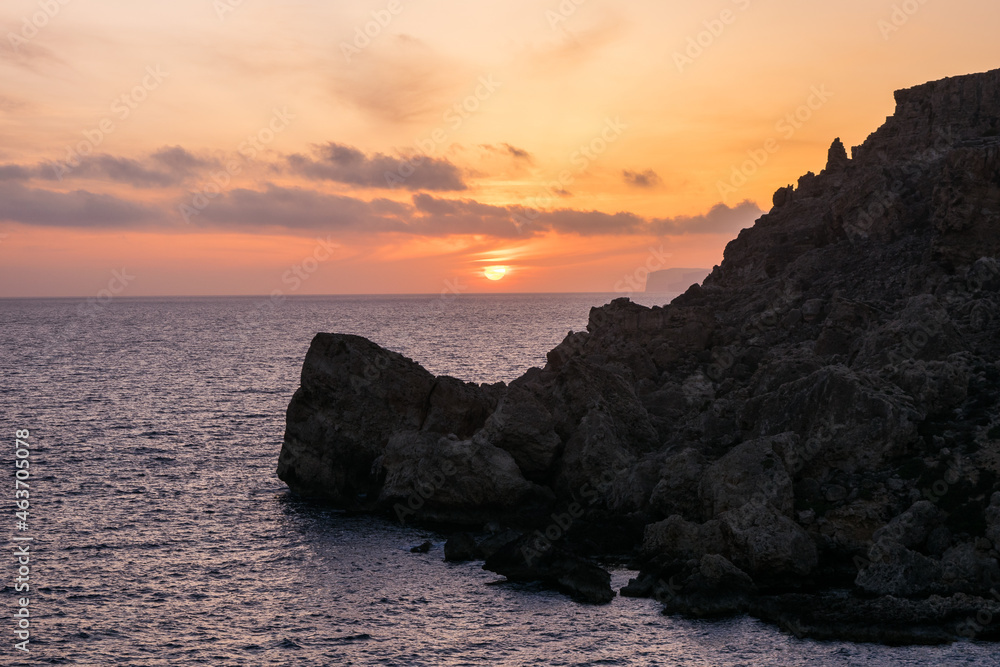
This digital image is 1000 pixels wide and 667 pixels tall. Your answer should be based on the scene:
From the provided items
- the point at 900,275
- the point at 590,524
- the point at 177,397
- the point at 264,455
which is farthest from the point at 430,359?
the point at 590,524

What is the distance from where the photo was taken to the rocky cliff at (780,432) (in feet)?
114

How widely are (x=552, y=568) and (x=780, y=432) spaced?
15610mm

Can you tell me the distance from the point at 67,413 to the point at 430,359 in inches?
2696

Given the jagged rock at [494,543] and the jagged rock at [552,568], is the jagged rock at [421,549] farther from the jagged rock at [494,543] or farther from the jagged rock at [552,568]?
the jagged rock at [552,568]

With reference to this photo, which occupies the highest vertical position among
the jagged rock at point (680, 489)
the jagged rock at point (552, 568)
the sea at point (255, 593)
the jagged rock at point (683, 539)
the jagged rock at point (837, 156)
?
the jagged rock at point (837, 156)

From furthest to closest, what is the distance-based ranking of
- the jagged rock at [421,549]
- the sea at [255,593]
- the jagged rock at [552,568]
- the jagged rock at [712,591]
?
the jagged rock at [421,549] → the jagged rock at [552,568] → the jagged rock at [712,591] → the sea at [255,593]

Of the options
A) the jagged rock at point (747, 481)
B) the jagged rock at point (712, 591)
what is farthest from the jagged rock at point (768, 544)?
the jagged rock at point (747, 481)

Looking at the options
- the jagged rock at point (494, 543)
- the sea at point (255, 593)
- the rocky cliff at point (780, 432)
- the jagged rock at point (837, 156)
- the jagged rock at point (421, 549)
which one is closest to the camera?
the sea at point (255, 593)

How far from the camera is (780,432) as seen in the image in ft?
146

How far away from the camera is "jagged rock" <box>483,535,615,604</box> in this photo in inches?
1400

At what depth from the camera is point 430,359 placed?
145750mm

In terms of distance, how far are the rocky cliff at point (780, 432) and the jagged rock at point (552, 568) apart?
189 mm

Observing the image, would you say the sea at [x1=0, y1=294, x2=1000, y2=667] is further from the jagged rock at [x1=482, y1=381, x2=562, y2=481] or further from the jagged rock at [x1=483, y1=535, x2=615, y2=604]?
the jagged rock at [x1=482, y1=381, x2=562, y2=481]

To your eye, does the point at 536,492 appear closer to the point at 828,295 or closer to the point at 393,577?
the point at 393,577
